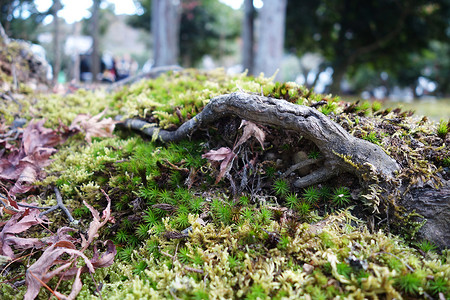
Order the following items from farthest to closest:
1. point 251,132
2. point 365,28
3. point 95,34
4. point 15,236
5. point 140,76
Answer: point 365,28, point 95,34, point 140,76, point 251,132, point 15,236

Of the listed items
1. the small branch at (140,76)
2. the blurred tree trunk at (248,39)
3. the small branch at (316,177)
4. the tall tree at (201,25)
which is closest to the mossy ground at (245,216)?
the small branch at (316,177)

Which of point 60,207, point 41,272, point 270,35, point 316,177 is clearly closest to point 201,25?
point 270,35

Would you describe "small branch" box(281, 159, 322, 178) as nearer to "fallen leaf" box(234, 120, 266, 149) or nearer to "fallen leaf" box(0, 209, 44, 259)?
"fallen leaf" box(234, 120, 266, 149)

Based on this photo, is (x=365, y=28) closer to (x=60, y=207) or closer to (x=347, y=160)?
(x=347, y=160)

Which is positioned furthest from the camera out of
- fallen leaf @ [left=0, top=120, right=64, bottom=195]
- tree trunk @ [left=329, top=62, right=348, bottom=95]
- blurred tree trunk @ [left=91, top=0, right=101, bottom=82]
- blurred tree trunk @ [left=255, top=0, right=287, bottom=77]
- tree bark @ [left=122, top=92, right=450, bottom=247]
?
tree trunk @ [left=329, top=62, right=348, bottom=95]

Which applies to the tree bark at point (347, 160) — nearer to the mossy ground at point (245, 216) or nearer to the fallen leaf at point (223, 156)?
the mossy ground at point (245, 216)

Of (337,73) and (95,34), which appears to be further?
(337,73)

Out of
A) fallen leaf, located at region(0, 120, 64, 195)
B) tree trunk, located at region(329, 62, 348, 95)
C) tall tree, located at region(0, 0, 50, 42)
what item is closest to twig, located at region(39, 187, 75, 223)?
fallen leaf, located at region(0, 120, 64, 195)
